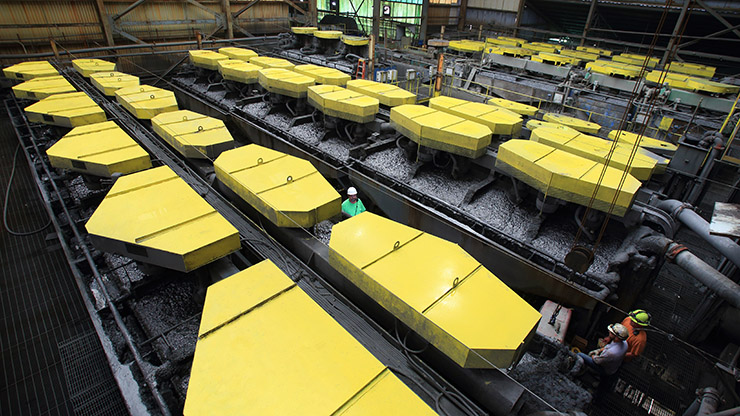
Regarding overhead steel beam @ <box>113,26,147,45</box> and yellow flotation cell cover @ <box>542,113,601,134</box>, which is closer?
yellow flotation cell cover @ <box>542,113,601,134</box>

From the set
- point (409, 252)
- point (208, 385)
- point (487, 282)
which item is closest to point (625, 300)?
point (487, 282)

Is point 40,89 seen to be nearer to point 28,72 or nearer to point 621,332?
point 28,72

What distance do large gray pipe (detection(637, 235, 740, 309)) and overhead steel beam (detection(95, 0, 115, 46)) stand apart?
63.4 feet

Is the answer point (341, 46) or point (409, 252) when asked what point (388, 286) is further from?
point (341, 46)

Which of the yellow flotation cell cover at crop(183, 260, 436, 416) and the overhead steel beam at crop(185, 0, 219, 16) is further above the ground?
the overhead steel beam at crop(185, 0, 219, 16)

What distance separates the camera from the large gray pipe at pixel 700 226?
378 cm

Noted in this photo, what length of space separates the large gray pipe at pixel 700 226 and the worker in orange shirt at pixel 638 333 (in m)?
1.04

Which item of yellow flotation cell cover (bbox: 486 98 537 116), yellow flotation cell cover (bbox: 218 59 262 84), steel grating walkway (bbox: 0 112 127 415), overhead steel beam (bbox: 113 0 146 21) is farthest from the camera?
overhead steel beam (bbox: 113 0 146 21)

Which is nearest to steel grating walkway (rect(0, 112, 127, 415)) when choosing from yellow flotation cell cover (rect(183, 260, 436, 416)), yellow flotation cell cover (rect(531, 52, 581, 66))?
yellow flotation cell cover (rect(183, 260, 436, 416))

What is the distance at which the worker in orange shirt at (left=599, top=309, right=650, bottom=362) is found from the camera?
412 cm

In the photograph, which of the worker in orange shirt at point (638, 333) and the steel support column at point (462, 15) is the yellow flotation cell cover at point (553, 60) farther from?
the steel support column at point (462, 15)

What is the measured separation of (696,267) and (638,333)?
1044 mm

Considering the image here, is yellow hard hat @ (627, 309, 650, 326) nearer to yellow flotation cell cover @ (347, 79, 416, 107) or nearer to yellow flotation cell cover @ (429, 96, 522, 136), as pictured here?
yellow flotation cell cover @ (429, 96, 522, 136)

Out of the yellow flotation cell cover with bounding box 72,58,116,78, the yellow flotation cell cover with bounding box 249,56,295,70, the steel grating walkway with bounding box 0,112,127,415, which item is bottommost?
the steel grating walkway with bounding box 0,112,127,415
